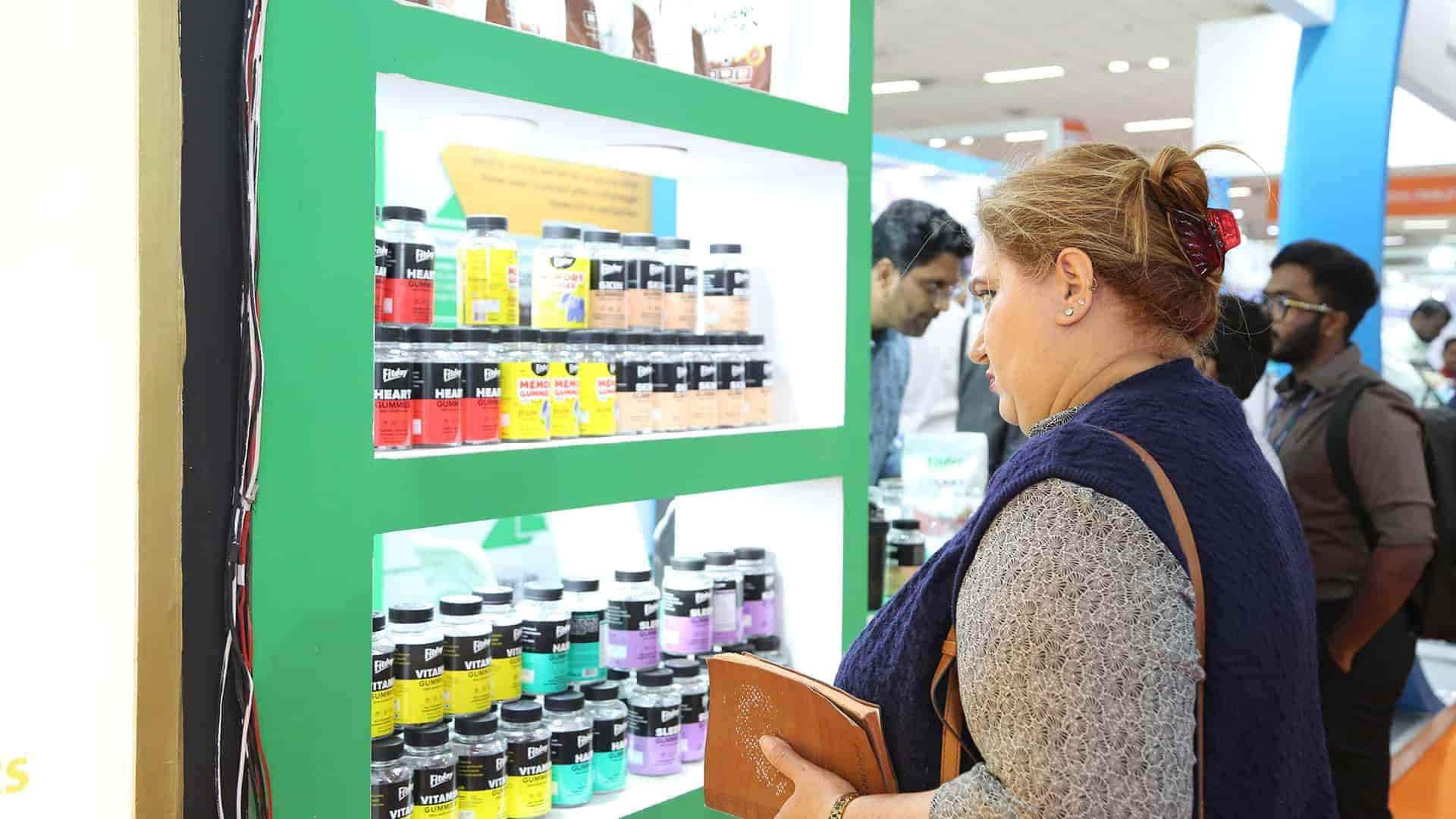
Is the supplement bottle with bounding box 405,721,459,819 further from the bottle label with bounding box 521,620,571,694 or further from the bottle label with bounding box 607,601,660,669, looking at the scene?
the bottle label with bounding box 607,601,660,669

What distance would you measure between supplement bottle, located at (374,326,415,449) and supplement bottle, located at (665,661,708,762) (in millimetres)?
740

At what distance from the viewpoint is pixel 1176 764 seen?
104 centimetres

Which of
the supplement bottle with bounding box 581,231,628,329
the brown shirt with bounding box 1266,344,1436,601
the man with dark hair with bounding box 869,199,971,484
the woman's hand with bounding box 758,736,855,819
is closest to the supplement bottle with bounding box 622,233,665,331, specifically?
the supplement bottle with bounding box 581,231,628,329

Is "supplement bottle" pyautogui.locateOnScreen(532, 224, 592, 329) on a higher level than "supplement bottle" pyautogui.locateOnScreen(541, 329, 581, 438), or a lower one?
higher

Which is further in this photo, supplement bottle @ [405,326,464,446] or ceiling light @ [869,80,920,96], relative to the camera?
ceiling light @ [869,80,920,96]

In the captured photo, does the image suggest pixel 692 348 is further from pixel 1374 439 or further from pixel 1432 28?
pixel 1432 28

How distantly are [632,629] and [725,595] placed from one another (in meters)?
0.27

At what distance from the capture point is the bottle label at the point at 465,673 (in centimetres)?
179

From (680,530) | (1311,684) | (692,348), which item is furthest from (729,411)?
(1311,684)

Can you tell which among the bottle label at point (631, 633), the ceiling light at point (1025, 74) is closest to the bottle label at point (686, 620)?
the bottle label at point (631, 633)

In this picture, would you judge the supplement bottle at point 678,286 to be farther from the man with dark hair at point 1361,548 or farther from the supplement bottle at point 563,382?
the man with dark hair at point 1361,548

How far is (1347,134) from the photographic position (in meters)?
5.28

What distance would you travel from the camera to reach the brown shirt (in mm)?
3080

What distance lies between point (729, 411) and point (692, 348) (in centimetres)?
16
